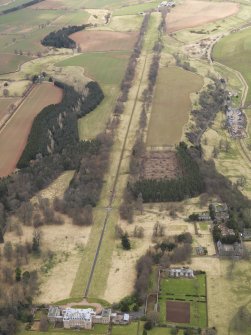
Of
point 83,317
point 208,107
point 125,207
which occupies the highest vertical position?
point 83,317

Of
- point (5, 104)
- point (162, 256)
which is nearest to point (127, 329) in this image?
point (162, 256)

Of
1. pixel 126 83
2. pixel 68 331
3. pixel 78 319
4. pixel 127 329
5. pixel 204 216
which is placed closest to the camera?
pixel 127 329

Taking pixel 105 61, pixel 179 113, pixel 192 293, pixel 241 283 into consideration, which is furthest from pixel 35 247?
pixel 105 61

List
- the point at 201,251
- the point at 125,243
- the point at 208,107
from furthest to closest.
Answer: the point at 208,107 → the point at 125,243 → the point at 201,251

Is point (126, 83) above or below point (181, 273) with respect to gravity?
above

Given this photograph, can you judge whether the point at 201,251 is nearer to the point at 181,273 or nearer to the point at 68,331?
the point at 181,273

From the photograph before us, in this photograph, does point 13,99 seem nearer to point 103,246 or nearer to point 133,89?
point 133,89

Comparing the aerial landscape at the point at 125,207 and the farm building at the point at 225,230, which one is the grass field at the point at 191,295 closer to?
the aerial landscape at the point at 125,207
